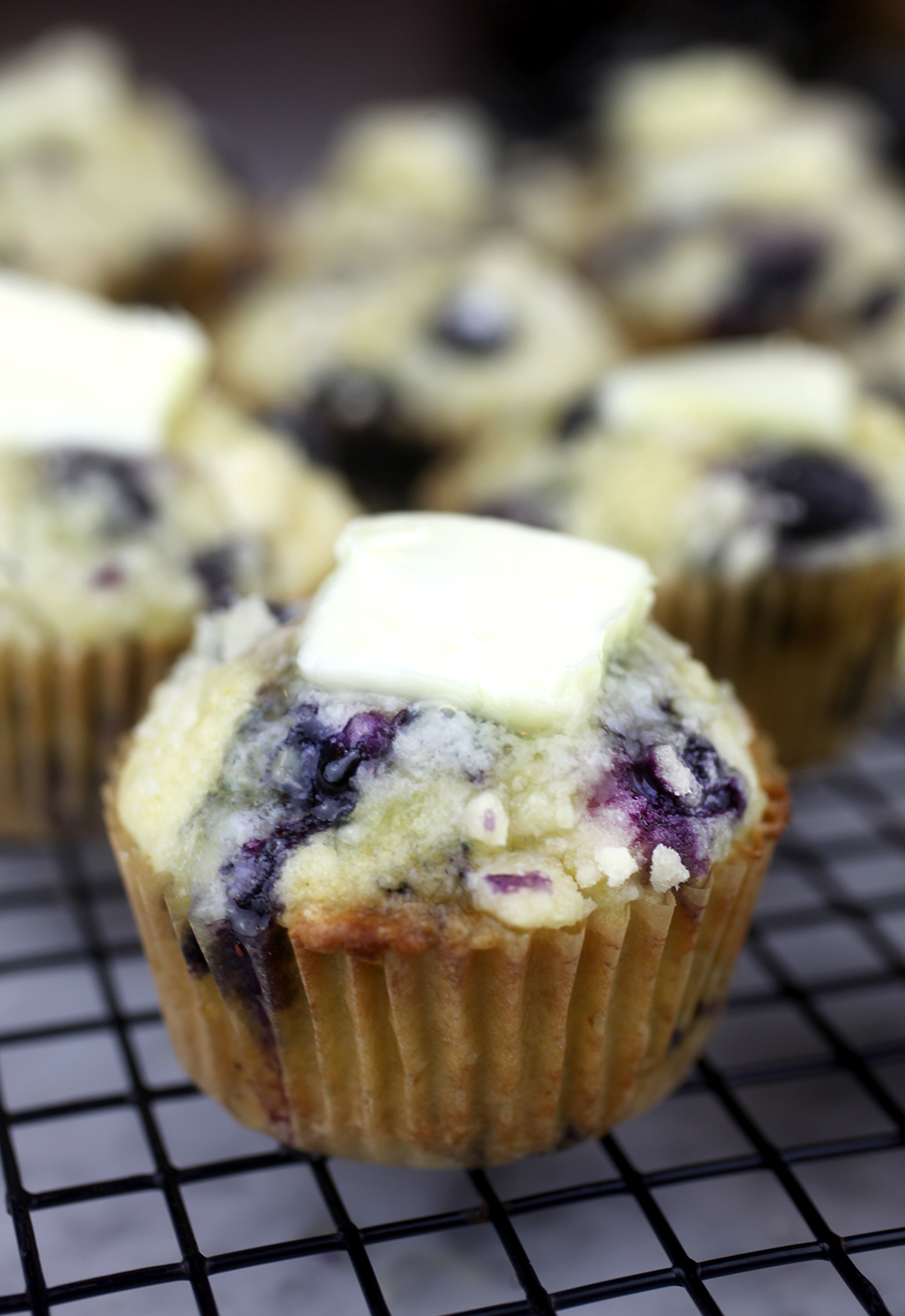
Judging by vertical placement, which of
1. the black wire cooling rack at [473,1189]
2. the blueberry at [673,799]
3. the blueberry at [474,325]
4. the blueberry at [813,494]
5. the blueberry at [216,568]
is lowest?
the black wire cooling rack at [473,1189]

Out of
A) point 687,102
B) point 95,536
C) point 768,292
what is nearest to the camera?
point 95,536

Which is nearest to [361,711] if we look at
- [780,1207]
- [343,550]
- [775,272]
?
[343,550]

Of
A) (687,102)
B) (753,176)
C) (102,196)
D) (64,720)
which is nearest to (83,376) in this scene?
(64,720)

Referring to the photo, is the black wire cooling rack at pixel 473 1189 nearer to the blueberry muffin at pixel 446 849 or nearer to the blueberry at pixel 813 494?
the blueberry muffin at pixel 446 849

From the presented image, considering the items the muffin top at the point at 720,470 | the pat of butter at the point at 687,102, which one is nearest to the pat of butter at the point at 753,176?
the pat of butter at the point at 687,102

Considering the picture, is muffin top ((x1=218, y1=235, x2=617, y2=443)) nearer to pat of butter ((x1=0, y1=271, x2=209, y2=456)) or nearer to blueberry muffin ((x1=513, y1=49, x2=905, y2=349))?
blueberry muffin ((x1=513, y1=49, x2=905, y2=349))

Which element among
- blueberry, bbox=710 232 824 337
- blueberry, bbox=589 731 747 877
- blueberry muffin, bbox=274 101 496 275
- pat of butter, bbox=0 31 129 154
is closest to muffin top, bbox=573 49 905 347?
blueberry, bbox=710 232 824 337

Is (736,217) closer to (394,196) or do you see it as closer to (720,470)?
(394,196)
